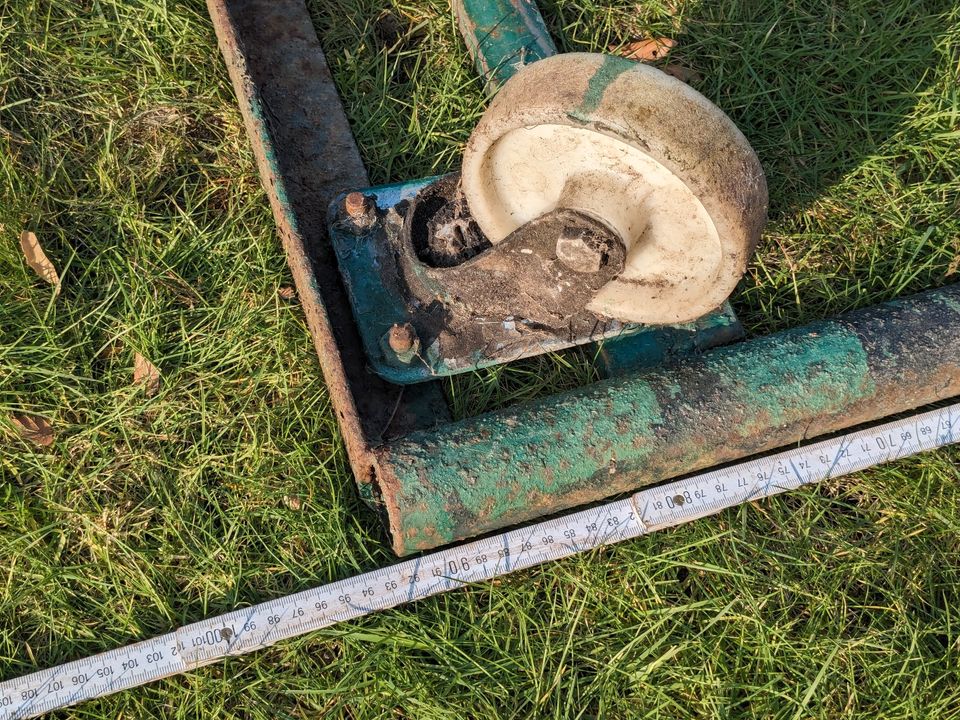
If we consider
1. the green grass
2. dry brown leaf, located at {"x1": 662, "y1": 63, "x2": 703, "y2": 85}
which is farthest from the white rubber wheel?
dry brown leaf, located at {"x1": 662, "y1": 63, "x2": 703, "y2": 85}

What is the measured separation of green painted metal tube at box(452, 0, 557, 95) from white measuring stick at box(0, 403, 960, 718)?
1.62 meters

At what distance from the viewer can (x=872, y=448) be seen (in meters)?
2.90

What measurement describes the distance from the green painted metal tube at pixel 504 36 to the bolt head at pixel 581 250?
3.20 ft

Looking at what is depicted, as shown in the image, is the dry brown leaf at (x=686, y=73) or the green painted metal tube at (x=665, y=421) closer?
the green painted metal tube at (x=665, y=421)

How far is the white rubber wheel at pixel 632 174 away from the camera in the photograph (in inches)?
80.8

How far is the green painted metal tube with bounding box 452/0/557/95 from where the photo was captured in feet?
10.0

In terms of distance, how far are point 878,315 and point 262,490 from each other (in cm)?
212

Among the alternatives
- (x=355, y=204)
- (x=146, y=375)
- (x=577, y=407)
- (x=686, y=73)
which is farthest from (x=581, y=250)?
(x=146, y=375)

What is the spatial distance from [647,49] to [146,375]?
7.62 ft

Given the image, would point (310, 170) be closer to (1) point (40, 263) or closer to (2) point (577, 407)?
(1) point (40, 263)

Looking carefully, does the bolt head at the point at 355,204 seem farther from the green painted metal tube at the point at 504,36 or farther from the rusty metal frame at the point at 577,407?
the green painted metal tube at the point at 504,36

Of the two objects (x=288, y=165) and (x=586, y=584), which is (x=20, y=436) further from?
(x=586, y=584)

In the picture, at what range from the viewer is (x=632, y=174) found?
89.5 inches

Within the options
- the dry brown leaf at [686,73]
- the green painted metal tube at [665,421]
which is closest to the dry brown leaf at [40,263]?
the green painted metal tube at [665,421]
